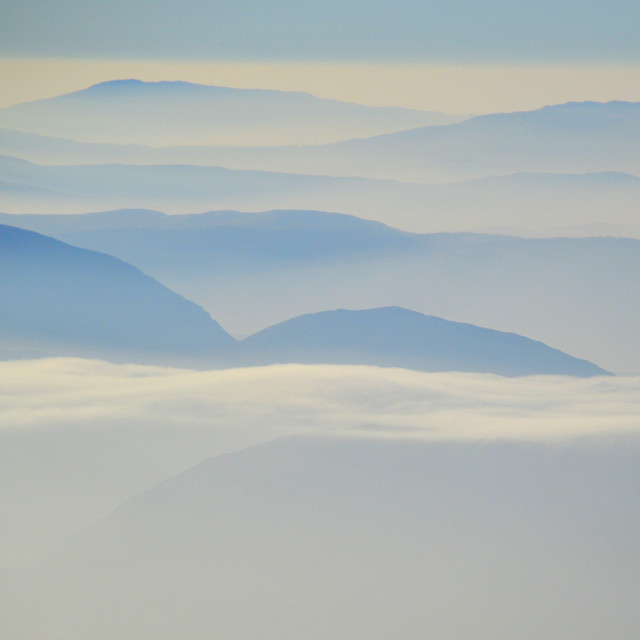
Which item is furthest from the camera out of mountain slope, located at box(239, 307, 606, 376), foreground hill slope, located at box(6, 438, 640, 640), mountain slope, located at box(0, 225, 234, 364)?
mountain slope, located at box(0, 225, 234, 364)

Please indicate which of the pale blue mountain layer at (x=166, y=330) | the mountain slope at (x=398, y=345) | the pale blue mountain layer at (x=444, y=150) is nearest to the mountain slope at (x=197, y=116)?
the pale blue mountain layer at (x=444, y=150)

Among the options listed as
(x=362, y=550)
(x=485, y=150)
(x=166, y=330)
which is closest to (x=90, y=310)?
(x=166, y=330)

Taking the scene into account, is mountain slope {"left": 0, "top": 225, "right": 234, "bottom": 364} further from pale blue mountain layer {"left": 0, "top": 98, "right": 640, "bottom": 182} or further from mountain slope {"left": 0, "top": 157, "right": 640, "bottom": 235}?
pale blue mountain layer {"left": 0, "top": 98, "right": 640, "bottom": 182}

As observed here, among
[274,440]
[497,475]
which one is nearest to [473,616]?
[497,475]

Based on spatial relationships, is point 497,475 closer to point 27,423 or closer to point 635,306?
point 635,306

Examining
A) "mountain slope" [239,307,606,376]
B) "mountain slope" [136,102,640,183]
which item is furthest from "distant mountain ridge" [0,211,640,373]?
"mountain slope" [136,102,640,183]

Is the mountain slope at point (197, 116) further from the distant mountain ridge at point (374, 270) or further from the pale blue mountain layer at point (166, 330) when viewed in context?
the pale blue mountain layer at point (166, 330)

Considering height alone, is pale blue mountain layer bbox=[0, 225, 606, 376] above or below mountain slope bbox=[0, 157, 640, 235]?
below
